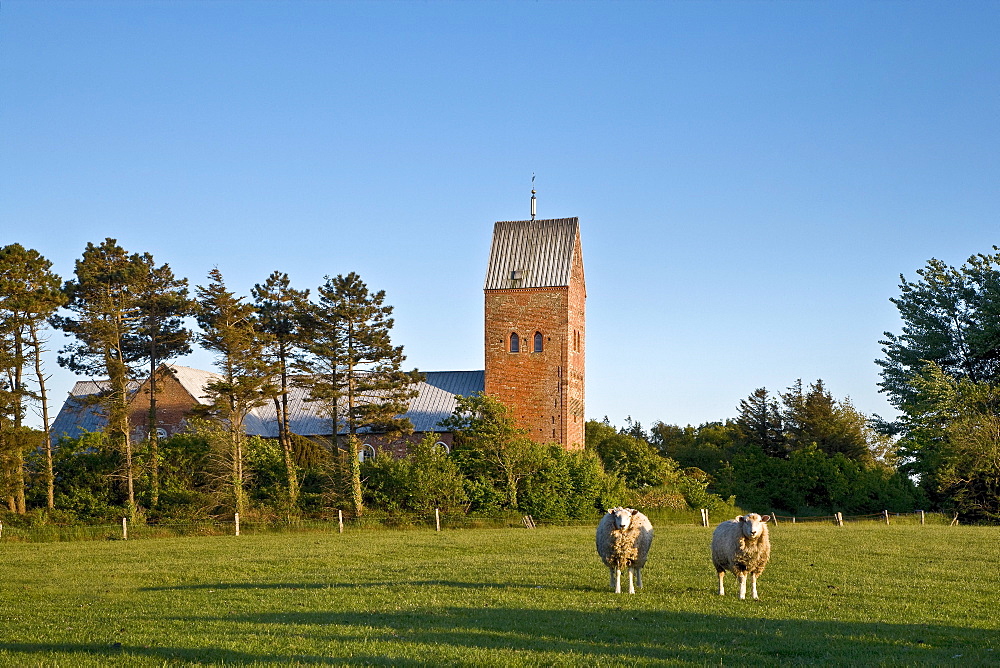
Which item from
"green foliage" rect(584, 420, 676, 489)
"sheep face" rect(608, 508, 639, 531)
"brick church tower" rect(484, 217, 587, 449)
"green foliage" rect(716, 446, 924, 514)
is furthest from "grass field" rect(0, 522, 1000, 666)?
"green foliage" rect(716, 446, 924, 514)

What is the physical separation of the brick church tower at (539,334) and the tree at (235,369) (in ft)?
53.7

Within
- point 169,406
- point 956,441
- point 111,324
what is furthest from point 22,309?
point 956,441

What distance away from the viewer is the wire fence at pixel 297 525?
4166cm

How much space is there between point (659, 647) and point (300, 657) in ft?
14.7

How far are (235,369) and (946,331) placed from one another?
4422 centimetres

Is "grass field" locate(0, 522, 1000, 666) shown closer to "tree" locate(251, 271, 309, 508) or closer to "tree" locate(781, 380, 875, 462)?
"tree" locate(251, 271, 309, 508)

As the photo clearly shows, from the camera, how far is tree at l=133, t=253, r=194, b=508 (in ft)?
174

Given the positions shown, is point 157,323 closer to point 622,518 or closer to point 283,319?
point 283,319

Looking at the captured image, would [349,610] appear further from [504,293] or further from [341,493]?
[504,293]

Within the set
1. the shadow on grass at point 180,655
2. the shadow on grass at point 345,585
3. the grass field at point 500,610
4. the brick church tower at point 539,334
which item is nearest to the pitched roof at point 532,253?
the brick church tower at point 539,334

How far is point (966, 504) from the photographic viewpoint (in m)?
50.6

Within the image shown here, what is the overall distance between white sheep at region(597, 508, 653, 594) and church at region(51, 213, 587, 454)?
4335 centimetres

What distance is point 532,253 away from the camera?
217 feet

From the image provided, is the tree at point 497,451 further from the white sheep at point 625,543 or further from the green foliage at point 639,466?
the white sheep at point 625,543
